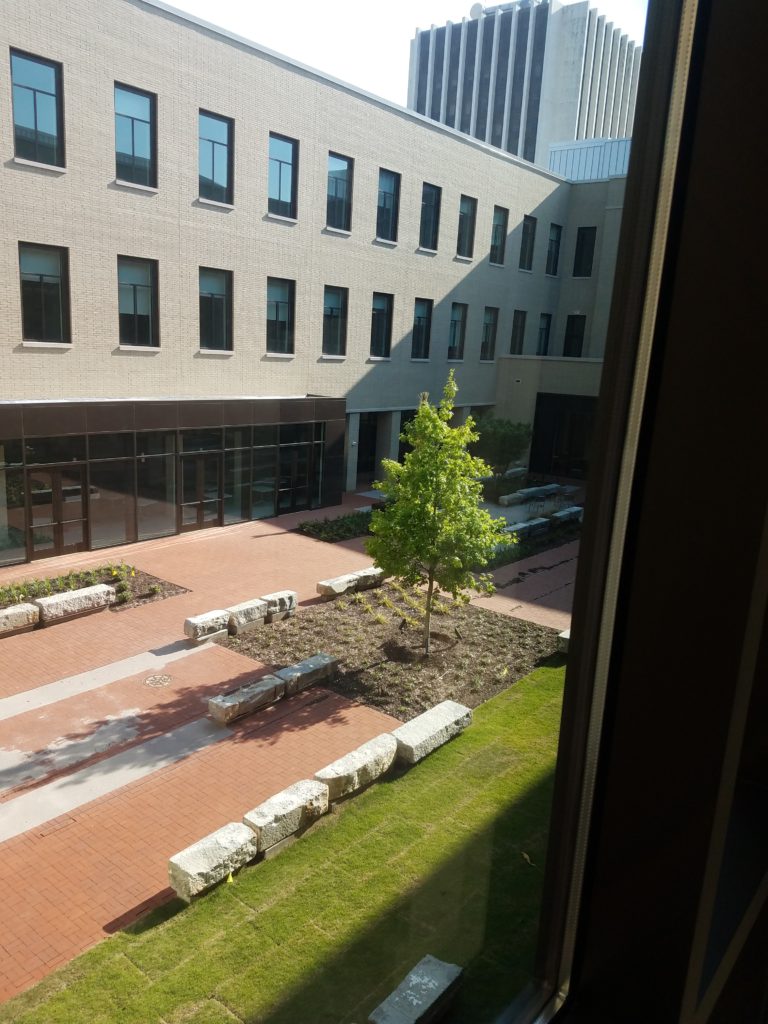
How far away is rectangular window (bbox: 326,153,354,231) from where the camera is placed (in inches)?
388

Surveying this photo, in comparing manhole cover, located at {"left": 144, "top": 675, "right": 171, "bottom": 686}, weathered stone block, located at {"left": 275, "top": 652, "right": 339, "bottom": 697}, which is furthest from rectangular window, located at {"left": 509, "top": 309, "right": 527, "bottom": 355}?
manhole cover, located at {"left": 144, "top": 675, "right": 171, "bottom": 686}

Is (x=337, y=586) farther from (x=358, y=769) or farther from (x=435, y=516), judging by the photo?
(x=358, y=769)

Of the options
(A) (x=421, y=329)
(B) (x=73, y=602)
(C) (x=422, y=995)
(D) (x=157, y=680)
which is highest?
(A) (x=421, y=329)

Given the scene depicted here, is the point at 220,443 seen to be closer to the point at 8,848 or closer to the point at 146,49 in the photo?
the point at 146,49

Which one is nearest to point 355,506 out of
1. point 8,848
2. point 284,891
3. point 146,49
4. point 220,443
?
point 220,443

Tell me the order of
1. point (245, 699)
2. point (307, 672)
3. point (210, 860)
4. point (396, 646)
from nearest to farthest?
point (210, 860) → point (245, 699) → point (307, 672) → point (396, 646)

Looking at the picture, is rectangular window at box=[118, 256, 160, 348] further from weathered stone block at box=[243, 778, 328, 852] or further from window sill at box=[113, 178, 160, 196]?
weathered stone block at box=[243, 778, 328, 852]

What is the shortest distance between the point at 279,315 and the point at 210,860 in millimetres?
9037

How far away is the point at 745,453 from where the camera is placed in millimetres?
1283

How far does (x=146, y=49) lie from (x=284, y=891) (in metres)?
6.75

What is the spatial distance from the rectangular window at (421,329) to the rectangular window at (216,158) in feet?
9.18

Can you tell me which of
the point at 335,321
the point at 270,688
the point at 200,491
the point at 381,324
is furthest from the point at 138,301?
the point at 270,688

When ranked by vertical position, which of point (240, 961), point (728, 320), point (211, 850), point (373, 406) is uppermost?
point (728, 320)

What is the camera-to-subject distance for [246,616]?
7332 millimetres
